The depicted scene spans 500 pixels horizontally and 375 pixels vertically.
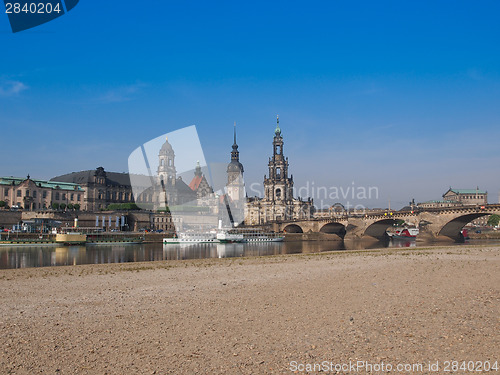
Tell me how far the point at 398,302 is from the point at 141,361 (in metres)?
7.75

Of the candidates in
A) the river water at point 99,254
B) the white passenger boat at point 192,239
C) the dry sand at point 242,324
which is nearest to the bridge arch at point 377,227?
the river water at point 99,254

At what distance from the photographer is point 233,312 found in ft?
38.0

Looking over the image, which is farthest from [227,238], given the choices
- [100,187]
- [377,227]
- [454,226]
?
[100,187]

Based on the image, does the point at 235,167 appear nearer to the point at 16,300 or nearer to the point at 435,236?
the point at 435,236

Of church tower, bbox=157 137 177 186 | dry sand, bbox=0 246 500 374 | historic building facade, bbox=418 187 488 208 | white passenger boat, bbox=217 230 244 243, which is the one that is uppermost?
church tower, bbox=157 137 177 186

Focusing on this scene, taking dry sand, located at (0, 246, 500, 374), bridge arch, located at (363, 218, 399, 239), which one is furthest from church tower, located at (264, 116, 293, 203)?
dry sand, located at (0, 246, 500, 374)

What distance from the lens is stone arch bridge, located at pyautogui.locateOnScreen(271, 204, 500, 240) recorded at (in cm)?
6372

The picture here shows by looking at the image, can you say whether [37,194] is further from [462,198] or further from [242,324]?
[462,198]

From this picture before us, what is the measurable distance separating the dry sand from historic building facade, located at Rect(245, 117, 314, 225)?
354 feet

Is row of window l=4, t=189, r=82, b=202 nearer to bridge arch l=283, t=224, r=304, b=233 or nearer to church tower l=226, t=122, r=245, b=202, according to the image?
church tower l=226, t=122, r=245, b=202

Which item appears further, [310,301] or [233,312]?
[310,301]

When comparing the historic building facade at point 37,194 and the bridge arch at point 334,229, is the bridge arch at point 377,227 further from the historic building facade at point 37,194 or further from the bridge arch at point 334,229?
the historic building facade at point 37,194

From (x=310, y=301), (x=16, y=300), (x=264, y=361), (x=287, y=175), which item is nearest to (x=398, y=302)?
(x=310, y=301)

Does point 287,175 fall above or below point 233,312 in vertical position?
above
